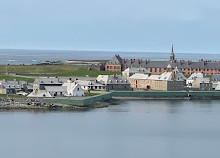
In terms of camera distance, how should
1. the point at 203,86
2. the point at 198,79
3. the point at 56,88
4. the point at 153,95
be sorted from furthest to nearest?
1. the point at 198,79
2. the point at 203,86
3. the point at 153,95
4. the point at 56,88

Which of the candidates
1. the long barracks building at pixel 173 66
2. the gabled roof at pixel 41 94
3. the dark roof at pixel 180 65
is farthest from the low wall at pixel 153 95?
the dark roof at pixel 180 65

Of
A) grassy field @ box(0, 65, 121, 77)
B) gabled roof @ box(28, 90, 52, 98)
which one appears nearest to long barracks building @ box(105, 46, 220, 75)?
grassy field @ box(0, 65, 121, 77)

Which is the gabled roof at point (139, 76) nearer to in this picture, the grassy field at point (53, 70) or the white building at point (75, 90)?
the grassy field at point (53, 70)

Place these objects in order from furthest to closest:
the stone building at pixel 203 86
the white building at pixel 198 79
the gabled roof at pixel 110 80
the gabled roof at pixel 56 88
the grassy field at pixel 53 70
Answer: the grassy field at pixel 53 70, the white building at pixel 198 79, the stone building at pixel 203 86, the gabled roof at pixel 110 80, the gabled roof at pixel 56 88

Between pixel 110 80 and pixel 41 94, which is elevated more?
pixel 110 80

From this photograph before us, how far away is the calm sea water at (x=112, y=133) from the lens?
158ft

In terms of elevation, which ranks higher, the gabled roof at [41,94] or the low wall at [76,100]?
the gabled roof at [41,94]

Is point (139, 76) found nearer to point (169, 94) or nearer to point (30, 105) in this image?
point (169, 94)

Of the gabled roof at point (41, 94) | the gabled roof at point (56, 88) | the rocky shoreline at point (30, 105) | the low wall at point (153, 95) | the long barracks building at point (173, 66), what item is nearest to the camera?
the rocky shoreline at point (30, 105)

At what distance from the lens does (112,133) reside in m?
55.6

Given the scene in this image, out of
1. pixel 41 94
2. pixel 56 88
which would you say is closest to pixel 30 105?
pixel 41 94

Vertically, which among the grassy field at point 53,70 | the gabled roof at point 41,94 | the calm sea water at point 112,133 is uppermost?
the grassy field at point 53,70

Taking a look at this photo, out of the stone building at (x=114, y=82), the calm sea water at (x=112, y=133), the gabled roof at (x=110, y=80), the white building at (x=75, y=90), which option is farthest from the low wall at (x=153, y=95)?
the calm sea water at (x=112, y=133)

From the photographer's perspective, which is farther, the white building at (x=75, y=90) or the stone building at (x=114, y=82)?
the stone building at (x=114, y=82)
